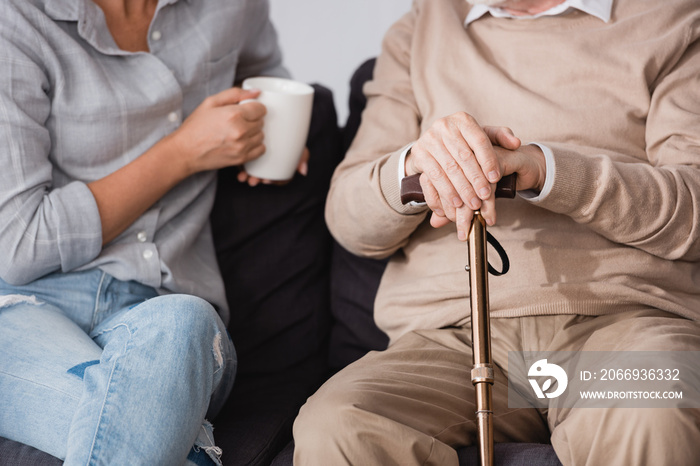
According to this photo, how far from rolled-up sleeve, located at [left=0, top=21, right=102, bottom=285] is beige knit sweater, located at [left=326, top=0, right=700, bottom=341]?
52 centimetres

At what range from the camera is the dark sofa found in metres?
1.72

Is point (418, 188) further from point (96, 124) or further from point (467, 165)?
point (96, 124)

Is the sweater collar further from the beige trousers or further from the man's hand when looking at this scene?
the beige trousers

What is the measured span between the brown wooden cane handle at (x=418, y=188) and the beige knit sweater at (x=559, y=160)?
0.06 metres

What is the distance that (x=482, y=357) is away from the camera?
1062 millimetres

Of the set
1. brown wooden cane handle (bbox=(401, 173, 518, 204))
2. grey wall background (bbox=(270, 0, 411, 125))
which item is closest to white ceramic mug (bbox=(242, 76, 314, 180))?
brown wooden cane handle (bbox=(401, 173, 518, 204))

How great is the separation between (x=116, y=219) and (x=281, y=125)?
380 millimetres

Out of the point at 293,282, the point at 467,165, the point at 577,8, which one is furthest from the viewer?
the point at 293,282

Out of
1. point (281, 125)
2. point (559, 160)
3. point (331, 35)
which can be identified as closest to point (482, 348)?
point (559, 160)

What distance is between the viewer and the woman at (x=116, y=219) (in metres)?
1.16

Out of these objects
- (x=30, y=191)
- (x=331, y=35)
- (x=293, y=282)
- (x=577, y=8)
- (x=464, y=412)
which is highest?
(x=577, y=8)

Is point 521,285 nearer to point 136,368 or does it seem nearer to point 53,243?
point 136,368

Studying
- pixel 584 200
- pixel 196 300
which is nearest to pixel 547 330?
pixel 584 200

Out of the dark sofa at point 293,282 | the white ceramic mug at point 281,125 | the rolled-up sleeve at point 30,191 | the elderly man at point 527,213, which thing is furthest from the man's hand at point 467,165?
the rolled-up sleeve at point 30,191
